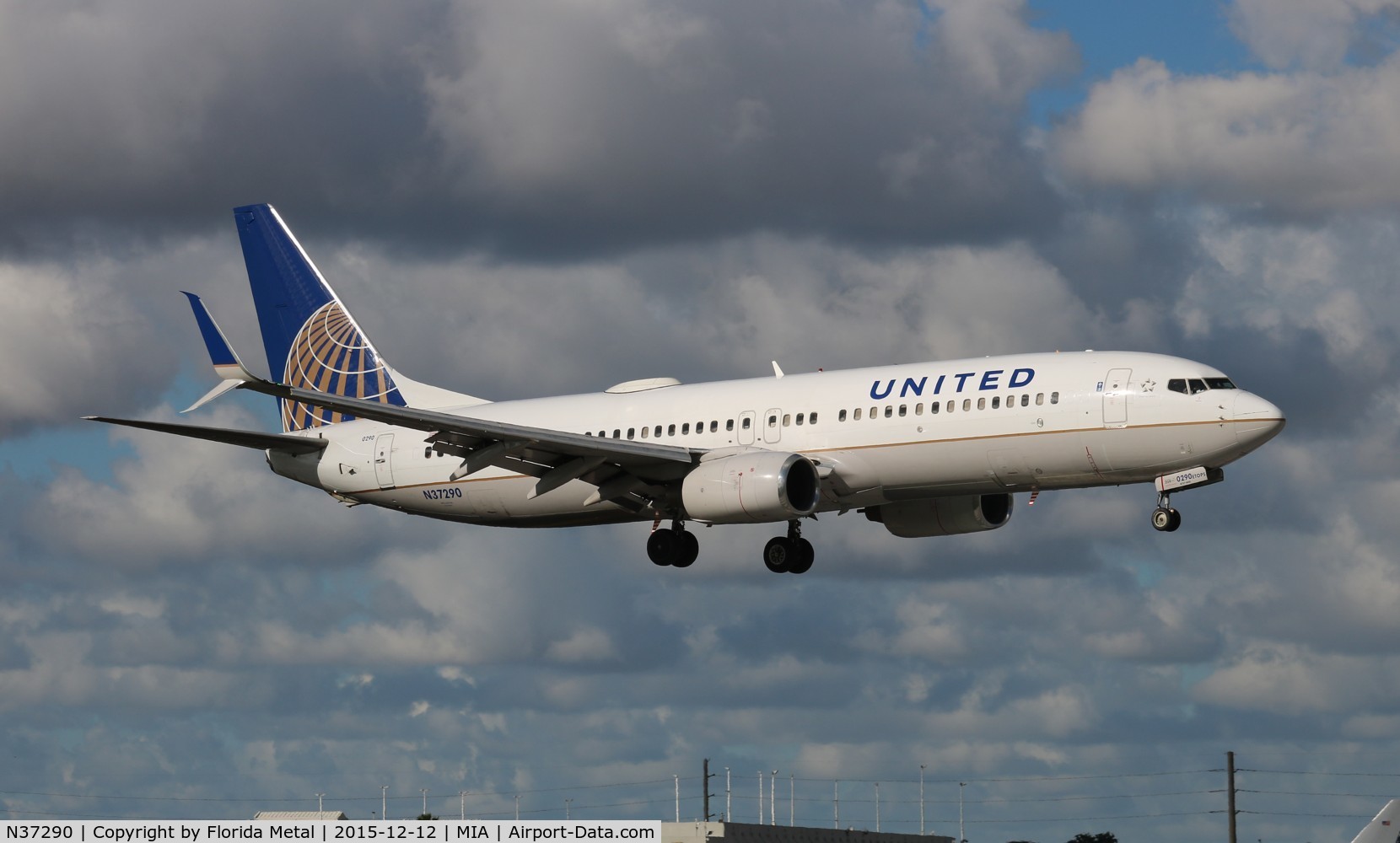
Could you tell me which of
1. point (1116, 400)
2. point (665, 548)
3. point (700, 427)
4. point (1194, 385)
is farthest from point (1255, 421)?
point (665, 548)

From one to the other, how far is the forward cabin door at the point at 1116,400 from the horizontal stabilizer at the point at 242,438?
25.4m

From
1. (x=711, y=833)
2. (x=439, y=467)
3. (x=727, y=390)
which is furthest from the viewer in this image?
(x=711, y=833)

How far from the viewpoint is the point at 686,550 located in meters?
60.6

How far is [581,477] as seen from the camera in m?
57.5

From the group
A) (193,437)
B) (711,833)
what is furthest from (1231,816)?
(193,437)

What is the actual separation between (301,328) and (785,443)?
23953 millimetres

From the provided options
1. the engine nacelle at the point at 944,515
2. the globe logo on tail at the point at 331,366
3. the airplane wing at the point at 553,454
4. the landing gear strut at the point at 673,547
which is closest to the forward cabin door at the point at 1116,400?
the engine nacelle at the point at 944,515

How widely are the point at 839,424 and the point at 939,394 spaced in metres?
3.19

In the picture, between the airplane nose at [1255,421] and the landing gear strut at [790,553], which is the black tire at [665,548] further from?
the airplane nose at [1255,421]

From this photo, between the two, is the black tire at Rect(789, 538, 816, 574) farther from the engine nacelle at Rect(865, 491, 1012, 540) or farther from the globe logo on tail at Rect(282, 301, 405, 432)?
the globe logo on tail at Rect(282, 301, 405, 432)

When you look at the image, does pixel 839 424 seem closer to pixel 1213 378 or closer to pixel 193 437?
pixel 1213 378

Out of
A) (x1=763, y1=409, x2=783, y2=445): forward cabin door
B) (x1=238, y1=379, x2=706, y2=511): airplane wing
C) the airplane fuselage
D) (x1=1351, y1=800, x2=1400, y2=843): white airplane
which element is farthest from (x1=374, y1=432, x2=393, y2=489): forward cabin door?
(x1=1351, y1=800, x2=1400, y2=843): white airplane

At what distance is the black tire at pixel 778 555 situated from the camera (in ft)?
196

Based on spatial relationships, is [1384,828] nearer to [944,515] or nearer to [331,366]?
[944,515]
